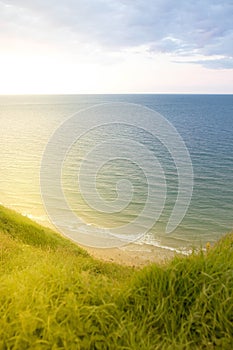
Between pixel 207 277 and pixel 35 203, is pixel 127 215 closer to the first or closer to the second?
pixel 35 203

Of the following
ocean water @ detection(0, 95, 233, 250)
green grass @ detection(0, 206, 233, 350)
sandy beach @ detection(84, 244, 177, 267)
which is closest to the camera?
green grass @ detection(0, 206, 233, 350)

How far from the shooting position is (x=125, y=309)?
513 centimetres

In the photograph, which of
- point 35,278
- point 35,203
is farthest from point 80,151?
point 35,278

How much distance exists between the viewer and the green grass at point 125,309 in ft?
14.6

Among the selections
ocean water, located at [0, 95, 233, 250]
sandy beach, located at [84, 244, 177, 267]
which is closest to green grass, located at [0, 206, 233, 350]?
sandy beach, located at [84, 244, 177, 267]

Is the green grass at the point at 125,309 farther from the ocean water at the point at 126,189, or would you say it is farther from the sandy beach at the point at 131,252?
the ocean water at the point at 126,189

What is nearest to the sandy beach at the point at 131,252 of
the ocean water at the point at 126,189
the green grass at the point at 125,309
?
the ocean water at the point at 126,189

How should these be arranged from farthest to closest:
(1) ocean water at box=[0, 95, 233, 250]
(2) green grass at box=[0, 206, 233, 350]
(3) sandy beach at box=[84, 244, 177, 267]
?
(1) ocean water at box=[0, 95, 233, 250] < (3) sandy beach at box=[84, 244, 177, 267] < (2) green grass at box=[0, 206, 233, 350]

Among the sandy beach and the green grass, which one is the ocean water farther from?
the green grass

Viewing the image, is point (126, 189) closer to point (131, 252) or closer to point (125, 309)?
point (131, 252)

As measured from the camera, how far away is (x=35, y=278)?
18.1 ft

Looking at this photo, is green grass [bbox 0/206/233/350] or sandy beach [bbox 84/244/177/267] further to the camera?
sandy beach [bbox 84/244/177/267]

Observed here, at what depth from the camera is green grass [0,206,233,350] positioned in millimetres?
4457

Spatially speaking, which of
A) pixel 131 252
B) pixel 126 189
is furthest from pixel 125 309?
pixel 126 189
